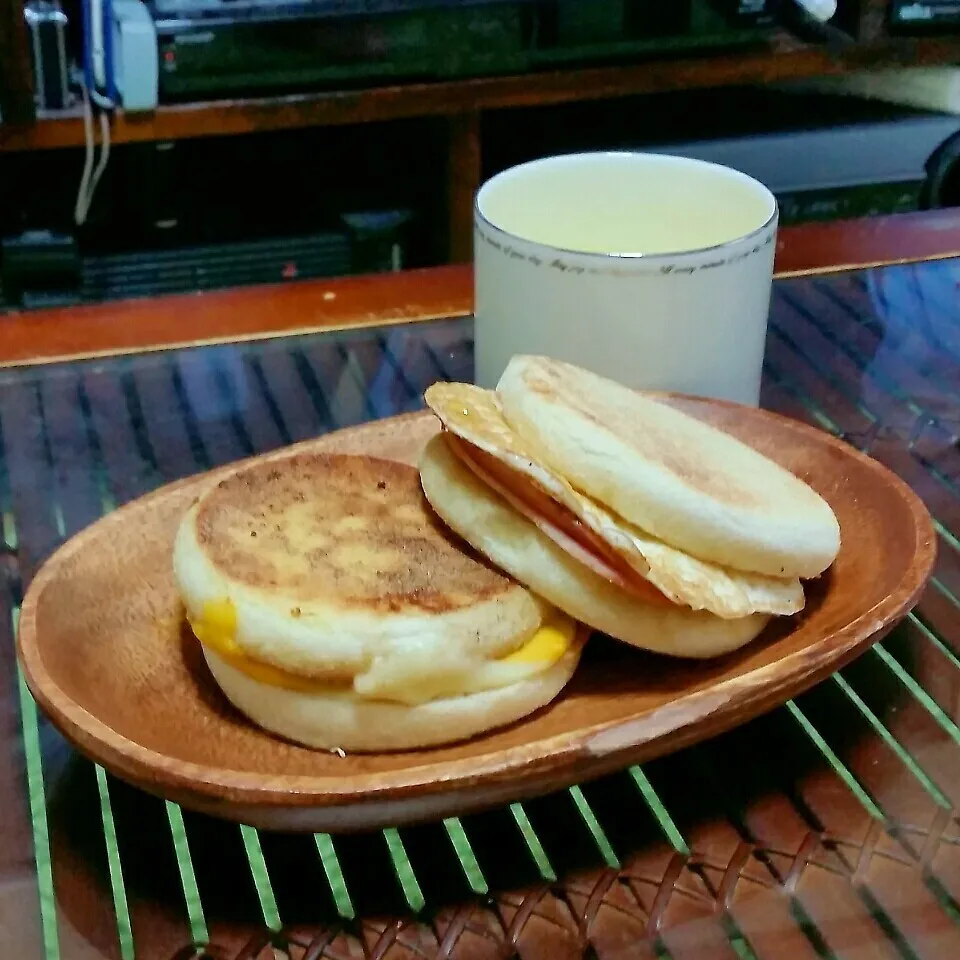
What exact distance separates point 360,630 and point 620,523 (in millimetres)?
110

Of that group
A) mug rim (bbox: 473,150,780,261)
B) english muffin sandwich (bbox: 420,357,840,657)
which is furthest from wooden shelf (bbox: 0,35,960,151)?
english muffin sandwich (bbox: 420,357,840,657)

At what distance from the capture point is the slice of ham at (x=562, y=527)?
456 millimetres

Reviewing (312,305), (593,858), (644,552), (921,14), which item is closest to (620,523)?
(644,552)

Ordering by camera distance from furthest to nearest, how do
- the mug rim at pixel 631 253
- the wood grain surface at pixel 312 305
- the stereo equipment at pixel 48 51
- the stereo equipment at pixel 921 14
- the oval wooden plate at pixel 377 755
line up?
the stereo equipment at pixel 921 14 < the stereo equipment at pixel 48 51 < the wood grain surface at pixel 312 305 < the mug rim at pixel 631 253 < the oval wooden plate at pixel 377 755

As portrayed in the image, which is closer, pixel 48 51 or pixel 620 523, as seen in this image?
pixel 620 523

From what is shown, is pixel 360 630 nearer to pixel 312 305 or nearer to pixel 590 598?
pixel 590 598

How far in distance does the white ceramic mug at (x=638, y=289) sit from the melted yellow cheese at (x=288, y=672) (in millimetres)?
236

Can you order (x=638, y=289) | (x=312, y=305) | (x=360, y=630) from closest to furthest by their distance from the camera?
(x=360, y=630)
(x=638, y=289)
(x=312, y=305)

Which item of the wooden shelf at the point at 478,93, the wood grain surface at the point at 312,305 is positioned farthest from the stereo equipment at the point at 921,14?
the wood grain surface at the point at 312,305

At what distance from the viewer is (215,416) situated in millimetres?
769

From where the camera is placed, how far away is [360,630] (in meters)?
0.44

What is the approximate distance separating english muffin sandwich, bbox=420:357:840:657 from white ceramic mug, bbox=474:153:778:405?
0.14 m

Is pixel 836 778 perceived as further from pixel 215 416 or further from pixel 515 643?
pixel 215 416

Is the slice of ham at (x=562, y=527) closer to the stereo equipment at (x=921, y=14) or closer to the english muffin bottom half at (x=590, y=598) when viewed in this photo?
the english muffin bottom half at (x=590, y=598)
